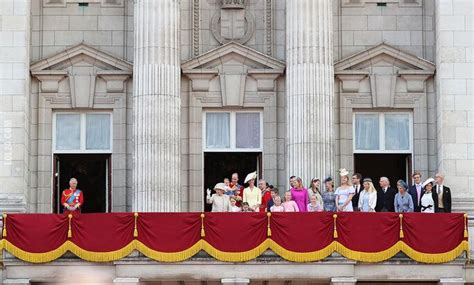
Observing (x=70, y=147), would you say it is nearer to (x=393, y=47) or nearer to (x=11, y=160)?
(x=11, y=160)

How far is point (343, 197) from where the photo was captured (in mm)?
55875

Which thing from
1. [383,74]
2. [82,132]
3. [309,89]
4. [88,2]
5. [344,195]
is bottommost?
[344,195]

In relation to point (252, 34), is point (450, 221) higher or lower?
lower

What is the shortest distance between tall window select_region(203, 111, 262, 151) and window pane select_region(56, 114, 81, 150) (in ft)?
15.6

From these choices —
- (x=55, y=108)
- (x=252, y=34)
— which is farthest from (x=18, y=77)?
(x=252, y=34)

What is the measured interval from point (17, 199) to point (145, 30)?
768 cm

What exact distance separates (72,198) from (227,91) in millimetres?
8243

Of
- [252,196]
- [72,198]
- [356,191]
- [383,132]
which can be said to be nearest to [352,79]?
[383,132]

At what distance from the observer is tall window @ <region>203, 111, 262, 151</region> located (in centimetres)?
6169

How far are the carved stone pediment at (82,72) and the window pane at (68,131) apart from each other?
0.62 m

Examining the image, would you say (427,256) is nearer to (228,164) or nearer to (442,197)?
(442,197)

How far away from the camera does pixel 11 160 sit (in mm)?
59250

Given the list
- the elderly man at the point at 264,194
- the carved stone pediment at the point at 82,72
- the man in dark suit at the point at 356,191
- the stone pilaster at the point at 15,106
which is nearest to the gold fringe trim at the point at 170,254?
the elderly man at the point at 264,194

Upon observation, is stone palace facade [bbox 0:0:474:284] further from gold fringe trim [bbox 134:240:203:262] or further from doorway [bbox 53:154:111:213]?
gold fringe trim [bbox 134:240:203:262]
